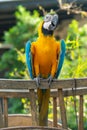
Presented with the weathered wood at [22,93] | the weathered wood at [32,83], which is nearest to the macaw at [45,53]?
the weathered wood at [22,93]

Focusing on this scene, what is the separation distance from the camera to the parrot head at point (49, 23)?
2.69 metres

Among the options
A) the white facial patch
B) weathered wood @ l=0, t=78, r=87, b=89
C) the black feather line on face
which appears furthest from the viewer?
the black feather line on face

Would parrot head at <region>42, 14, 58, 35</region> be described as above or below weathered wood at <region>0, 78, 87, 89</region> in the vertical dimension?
above

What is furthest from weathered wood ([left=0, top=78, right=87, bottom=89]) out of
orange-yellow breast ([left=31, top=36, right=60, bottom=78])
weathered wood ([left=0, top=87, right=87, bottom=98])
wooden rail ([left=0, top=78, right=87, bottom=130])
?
orange-yellow breast ([left=31, top=36, right=60, bottom=78])

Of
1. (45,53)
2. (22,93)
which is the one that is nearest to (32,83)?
(22,93)

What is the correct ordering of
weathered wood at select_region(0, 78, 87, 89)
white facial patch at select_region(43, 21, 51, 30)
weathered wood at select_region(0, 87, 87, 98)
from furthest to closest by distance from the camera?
white facial patch at select_region(43, 21, 51, 30)
weathered wood at select_region(0, 87, 87, 98)
weathered wood at select_region(0, 78, 87, 89)

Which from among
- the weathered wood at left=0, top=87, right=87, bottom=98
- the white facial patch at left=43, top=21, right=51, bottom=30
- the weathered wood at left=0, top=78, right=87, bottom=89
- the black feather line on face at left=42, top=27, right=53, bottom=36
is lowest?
the weathered wood at left=0, top=87, right=87, bottom=98

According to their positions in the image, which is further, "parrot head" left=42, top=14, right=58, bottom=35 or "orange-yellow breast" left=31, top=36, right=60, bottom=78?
"orange-yellow breast" left=31, top=36, right=60, bottom=78

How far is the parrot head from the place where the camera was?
269cm

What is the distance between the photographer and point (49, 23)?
2.70 m

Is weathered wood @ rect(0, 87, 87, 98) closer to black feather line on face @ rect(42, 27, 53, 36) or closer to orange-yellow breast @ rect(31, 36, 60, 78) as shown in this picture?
orange-yellow breast @ rect(31, 36, 60, 78)

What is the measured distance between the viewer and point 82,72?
398 centimetres

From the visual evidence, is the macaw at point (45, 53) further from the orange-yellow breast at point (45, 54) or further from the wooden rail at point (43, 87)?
the wooden rail at point (43, 87)

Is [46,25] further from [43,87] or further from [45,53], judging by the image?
[43,87]
